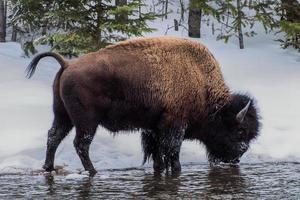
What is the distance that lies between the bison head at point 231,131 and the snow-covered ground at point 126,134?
0.39 metres

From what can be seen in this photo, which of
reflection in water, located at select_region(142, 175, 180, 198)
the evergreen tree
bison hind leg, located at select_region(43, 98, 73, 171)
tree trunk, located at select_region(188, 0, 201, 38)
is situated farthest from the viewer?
tree trunk, located at select_region(188, 0, 201, 38)

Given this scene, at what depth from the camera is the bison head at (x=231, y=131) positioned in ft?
28.6

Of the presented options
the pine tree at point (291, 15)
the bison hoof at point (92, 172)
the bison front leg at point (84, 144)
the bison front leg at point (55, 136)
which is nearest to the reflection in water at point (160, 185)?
the bison hoof at point (92, 172)

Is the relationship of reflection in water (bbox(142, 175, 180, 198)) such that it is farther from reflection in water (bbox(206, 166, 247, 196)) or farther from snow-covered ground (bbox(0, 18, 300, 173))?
snow-covered ground (bbox(0, 18, 300, 173))

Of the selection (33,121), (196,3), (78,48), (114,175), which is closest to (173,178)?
(114,175)

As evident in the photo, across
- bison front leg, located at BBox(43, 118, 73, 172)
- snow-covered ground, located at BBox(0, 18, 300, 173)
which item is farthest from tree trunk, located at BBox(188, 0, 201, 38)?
bison front leg, located at BBox(43, 118, 73, 172)

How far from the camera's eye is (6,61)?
46.3ft

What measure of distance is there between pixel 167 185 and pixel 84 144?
147 centimetres

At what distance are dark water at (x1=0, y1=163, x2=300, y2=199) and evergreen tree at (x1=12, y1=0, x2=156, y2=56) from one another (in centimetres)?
444

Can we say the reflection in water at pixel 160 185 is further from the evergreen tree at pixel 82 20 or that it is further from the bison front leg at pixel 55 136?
the evergreen tree at pixel 82 20

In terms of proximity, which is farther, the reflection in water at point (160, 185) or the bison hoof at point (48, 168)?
the bison hoof at point (48, 168)

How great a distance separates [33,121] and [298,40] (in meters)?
8.54

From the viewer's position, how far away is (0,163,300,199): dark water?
6.16 meters

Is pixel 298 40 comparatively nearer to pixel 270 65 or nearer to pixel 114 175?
pixel 270 65
